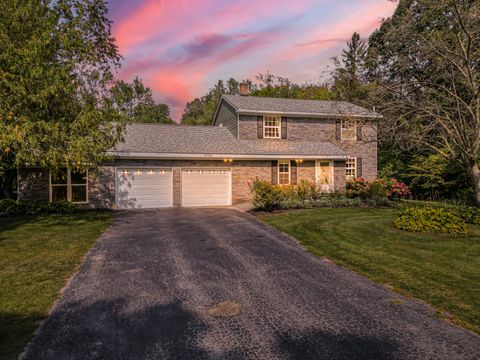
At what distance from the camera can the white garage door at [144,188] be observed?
55.4 feet

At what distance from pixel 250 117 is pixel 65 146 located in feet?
43.7

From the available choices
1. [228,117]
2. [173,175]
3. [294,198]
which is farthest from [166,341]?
[228,117]

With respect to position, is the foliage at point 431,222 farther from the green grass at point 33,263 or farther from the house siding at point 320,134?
the green grass at point 33,263

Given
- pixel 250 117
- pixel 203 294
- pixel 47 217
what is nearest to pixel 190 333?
pixel 203 294

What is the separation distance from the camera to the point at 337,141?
23.5 metres

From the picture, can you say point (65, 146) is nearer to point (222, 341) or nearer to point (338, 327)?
point (222, 341)

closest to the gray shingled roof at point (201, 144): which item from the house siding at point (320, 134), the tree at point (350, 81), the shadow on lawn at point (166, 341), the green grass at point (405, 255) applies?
the house siding at point (320, 134)

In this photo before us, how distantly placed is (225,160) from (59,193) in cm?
924

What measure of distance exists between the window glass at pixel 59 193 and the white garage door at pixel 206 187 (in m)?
6.30

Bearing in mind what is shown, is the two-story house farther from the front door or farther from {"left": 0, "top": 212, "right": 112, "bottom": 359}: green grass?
{"left": 0, "top": 212, "right": 112, "bottom": 359}: green grass

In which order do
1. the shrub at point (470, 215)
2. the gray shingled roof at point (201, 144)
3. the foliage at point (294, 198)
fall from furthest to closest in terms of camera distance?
the gray shingled roof at point (201, 144), the foliage at point (294, 198), the shrub at point (470, 215)

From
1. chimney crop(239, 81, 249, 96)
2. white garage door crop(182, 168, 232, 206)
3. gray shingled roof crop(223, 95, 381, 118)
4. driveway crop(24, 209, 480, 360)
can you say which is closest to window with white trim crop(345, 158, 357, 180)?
gray shingled roof crop(223, 95, 381, 118)

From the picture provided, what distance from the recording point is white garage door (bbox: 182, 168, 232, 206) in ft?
59.1

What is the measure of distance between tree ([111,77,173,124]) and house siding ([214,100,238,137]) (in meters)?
6.20
